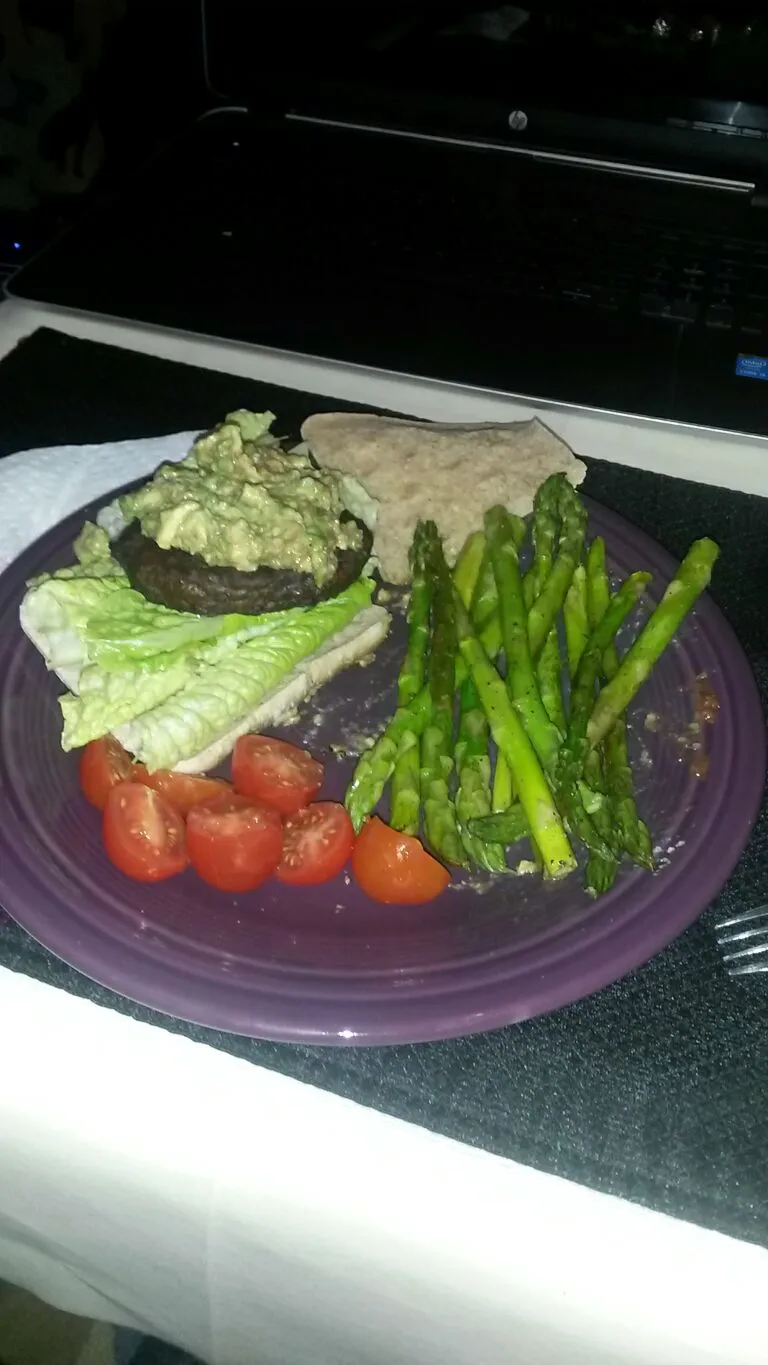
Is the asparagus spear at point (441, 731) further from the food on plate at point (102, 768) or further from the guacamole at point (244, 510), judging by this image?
the food on plate at point (102, 768)

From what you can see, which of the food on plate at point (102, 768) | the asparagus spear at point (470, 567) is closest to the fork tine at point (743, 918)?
the asparagus spear at point (470, 567)

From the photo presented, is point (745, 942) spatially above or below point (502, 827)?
below

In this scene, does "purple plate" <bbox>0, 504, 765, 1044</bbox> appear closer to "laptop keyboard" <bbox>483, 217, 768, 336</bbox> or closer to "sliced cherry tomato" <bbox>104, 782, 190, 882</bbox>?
"sliced cherry tomato" <bbox>104, 782, 190, 882</bbox>

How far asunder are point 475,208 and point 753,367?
Result: 4.05 feet

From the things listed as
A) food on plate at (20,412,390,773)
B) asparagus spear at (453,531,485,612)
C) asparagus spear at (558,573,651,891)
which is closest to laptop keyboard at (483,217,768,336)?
asparagus spear at (453,531,485,612)

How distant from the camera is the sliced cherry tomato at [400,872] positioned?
1740 millimetres

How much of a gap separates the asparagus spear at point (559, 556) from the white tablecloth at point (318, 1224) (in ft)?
3.23

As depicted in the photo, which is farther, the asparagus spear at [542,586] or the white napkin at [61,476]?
the white napkin at [61,476]

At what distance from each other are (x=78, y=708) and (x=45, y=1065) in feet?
2.05

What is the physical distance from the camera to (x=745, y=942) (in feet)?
5.74

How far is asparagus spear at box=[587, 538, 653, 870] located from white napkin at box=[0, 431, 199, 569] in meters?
1.02

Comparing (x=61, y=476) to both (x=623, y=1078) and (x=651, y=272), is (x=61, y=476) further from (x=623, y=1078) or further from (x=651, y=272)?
(x=651, y=272)

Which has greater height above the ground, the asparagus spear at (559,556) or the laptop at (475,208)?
the laptop at (475,208)

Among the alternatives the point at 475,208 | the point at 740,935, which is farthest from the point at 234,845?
the point at 475,208
